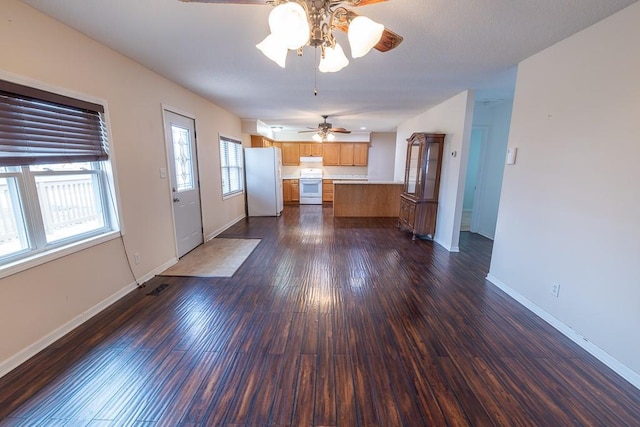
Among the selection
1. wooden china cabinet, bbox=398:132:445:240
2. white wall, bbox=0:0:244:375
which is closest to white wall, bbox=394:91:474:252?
wooden china cabinet, bbox=398:132:445:240

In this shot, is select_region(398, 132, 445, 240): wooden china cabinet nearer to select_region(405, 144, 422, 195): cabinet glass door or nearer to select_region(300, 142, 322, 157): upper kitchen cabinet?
select_region(405, 144, 422, 195): cabinet glass door

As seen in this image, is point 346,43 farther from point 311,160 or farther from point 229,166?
point 311,160

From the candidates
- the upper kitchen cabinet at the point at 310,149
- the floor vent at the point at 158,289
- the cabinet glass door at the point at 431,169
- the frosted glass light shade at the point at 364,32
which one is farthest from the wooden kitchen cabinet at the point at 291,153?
the frosted glass light shade at the point at 364,32

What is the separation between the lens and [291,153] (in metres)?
8.91

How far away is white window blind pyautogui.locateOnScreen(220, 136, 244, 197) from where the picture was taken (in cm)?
553

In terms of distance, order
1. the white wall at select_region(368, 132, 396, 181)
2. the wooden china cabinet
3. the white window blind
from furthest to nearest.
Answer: the white wall at select_region(368, 132, 396, 181) < the white window blind < the wooden china cabinet

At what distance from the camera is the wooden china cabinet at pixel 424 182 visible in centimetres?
450

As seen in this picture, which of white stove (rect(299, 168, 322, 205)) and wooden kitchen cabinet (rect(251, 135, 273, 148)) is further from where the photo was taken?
white stove (rect(299, 168, 322, 205))

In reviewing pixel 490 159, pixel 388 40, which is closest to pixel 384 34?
pixel 388 40

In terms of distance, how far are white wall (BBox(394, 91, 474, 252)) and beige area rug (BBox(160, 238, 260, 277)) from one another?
132 inches

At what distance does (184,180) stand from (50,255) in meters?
2.18

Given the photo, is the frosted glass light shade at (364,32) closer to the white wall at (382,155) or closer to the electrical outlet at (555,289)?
the electrical outlet at (555,289)

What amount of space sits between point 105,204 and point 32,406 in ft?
5.57

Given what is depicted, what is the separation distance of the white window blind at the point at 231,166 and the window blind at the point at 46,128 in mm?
3021
